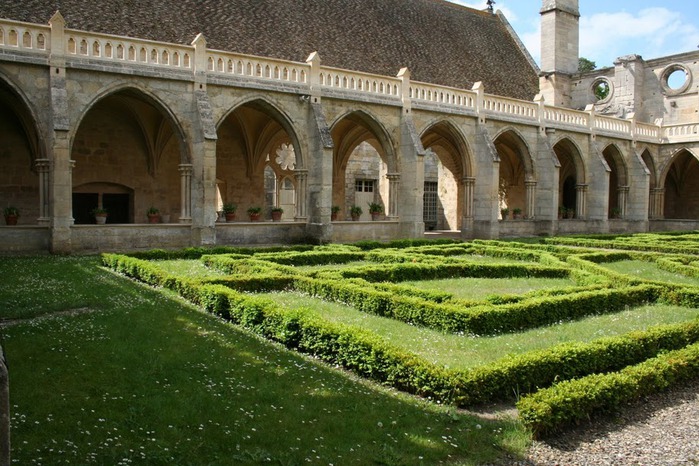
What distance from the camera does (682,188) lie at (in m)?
37.8

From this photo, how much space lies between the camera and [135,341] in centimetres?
760

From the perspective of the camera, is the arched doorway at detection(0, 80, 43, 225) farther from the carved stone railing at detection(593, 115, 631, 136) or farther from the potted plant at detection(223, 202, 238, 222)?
the carved stone railing at detection(593, 115, 631, 136)

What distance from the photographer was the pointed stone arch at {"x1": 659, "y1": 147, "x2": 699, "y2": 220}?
→ 122 ft

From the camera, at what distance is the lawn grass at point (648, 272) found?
13.8m

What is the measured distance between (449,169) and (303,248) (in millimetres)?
17895

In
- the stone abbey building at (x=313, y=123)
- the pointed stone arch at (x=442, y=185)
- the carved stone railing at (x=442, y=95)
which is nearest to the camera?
the stone abbey building at (x=313, y=123)

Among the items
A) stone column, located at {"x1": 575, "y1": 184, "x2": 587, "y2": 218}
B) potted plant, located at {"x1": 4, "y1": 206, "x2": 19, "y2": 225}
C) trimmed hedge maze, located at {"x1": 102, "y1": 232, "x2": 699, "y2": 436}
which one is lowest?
trimmed hedge maze, located at {"x1": 102, "y1": 232, "x2": 699, "y2": 436}

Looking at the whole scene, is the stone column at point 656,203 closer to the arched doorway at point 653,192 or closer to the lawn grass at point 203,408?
the arched doorway at point 653,192

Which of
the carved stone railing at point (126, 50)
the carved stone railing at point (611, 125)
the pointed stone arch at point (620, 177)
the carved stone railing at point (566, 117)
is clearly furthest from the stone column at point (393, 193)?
the pointed stone arch at point (620, 177)

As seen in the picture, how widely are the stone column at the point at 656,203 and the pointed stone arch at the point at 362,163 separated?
15.7 m

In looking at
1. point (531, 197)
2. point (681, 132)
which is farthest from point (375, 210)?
point (681, 132)

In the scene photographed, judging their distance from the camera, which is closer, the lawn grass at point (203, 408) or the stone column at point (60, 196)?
the lawn grass at point (203, 408)

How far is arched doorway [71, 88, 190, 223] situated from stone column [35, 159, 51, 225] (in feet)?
18.7

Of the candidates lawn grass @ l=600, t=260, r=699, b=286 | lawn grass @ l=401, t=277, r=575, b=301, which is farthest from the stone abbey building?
lawn grass @ l=600, t=260, r=699, b=286
